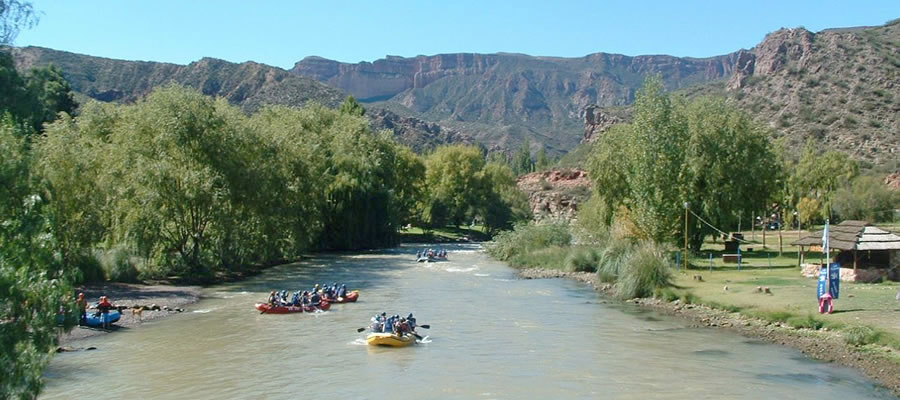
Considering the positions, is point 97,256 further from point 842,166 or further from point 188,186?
point 842,166

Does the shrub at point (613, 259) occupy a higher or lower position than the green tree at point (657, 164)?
lower

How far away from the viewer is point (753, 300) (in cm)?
2991

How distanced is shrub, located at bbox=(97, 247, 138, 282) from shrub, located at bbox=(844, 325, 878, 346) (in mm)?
33765

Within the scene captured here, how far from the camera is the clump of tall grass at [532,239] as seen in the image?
185 ft

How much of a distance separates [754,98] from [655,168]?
3008 inches

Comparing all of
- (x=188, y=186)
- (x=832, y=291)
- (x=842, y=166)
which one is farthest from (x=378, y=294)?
(x=842, y=166)

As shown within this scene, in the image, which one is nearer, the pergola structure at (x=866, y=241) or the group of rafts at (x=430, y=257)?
the pergola structure at (x=866, y=241)

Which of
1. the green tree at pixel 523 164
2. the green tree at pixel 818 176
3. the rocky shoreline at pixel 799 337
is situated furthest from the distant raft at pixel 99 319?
the green tree at pixel 523 164

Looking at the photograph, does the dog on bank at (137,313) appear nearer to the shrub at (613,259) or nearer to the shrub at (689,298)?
the shrub at (689,298)

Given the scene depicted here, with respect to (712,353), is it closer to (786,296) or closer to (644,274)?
(786,296)

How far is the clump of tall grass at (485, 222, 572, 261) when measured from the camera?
56531 mm

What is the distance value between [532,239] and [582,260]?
922 centimetres

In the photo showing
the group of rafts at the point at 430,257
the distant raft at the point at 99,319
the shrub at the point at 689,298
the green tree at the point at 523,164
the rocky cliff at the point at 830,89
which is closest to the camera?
the distant raft at the point at 99,319

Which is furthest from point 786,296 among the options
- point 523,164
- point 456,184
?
point 523,164
